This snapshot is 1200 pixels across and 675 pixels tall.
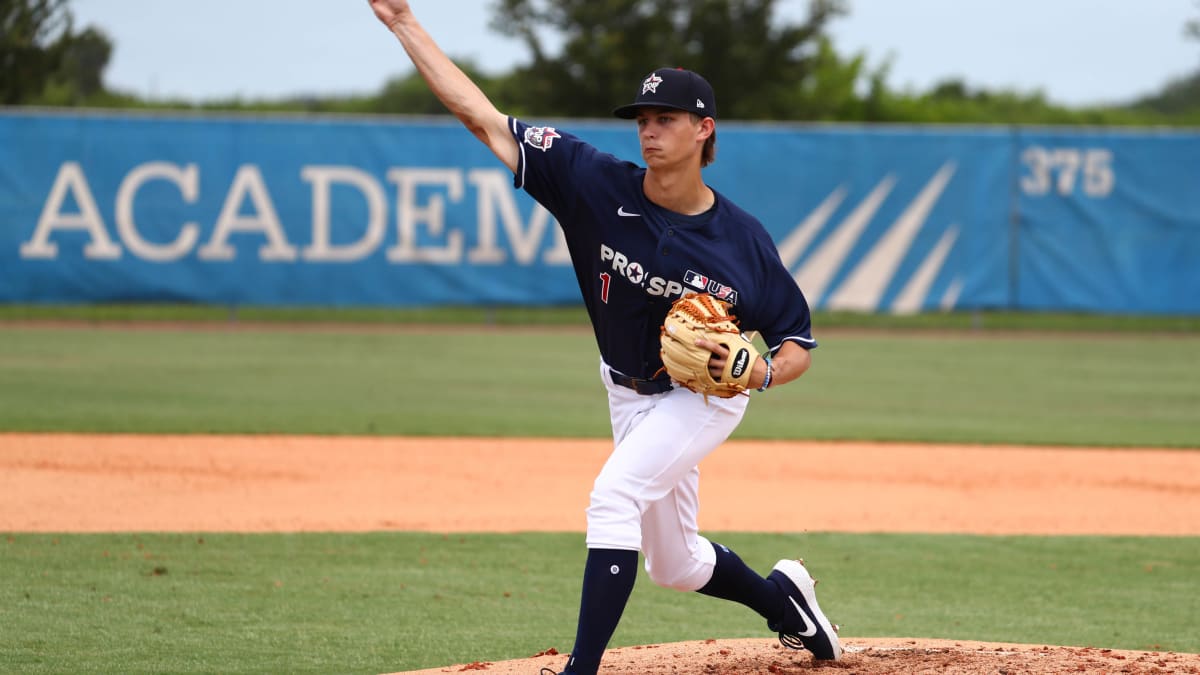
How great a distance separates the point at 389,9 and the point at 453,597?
2442mm

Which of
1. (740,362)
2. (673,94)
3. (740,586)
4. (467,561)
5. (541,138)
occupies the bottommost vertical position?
(467,561)

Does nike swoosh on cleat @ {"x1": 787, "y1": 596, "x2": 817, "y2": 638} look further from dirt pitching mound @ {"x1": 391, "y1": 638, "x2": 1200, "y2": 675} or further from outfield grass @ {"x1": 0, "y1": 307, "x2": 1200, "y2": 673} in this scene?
outfield grass @ {"x1": 0, "y1": 307, "x2": 1200, "y2": 673}

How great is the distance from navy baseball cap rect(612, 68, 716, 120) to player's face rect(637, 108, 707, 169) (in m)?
0.03

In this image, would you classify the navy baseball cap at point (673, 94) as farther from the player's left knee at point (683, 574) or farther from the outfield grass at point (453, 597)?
the outfield grass at point (453, 597)

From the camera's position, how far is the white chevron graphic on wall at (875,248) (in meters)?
18.2

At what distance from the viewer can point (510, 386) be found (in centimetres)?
1354

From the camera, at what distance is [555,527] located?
24.3 feet

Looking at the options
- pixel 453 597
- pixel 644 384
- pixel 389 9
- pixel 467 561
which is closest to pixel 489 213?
pixel 467 561

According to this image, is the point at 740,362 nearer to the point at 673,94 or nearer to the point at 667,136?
the point at 667,136

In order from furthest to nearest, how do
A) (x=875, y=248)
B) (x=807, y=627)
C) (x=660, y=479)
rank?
(x=875, y=248), (x=807, y=627), (x=660, y=479)

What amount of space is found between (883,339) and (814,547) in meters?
12.2

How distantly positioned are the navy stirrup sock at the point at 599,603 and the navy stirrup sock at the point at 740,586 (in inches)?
22.2

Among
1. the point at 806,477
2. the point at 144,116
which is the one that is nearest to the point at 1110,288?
the point at 806,477

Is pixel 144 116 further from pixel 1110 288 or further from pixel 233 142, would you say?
pixel 1110 288
